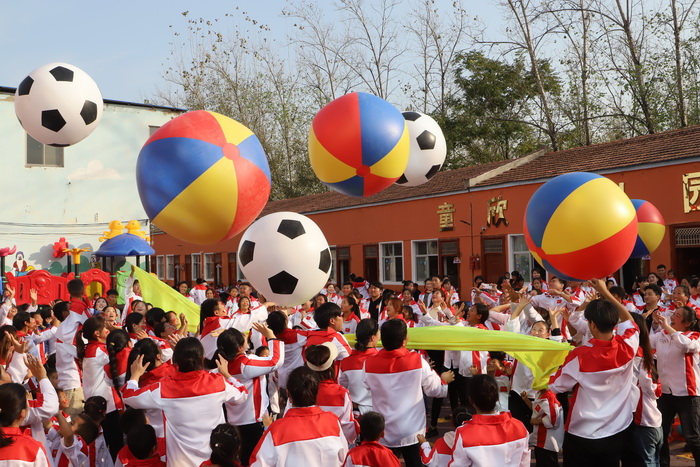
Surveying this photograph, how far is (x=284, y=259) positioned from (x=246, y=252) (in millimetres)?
352

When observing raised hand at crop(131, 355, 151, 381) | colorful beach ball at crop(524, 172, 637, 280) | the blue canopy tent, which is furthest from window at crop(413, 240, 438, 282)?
raised hand at crop(131, 355, 151, 381)

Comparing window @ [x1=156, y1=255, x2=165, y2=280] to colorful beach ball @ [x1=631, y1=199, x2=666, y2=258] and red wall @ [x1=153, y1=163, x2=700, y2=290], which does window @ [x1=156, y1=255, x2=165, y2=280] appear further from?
colorful beach ball @ [x1=631, y1=199, x2=666, y2=258]

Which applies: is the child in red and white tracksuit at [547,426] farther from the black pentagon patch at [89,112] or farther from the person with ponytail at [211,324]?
the black pentagon patch at [89,112]

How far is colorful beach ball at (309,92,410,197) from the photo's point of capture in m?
5.25

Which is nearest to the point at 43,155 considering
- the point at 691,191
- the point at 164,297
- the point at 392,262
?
the point at 392,262

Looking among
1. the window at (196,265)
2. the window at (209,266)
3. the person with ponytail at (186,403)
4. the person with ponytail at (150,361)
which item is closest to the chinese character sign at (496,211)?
the person with ponytail at (150,361)

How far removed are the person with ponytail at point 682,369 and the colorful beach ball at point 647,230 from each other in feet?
15.4

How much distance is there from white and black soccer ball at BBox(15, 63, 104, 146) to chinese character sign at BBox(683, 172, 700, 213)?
34.8ft

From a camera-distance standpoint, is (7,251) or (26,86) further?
(7,251)

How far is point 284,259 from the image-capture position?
15.6ft

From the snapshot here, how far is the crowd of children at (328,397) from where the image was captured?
139 inches

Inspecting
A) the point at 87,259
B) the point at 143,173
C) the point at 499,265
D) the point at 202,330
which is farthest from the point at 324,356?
the point at 87,259

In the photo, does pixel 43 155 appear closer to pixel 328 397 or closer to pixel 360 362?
pixel 360 362

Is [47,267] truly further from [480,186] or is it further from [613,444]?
[613,444]
